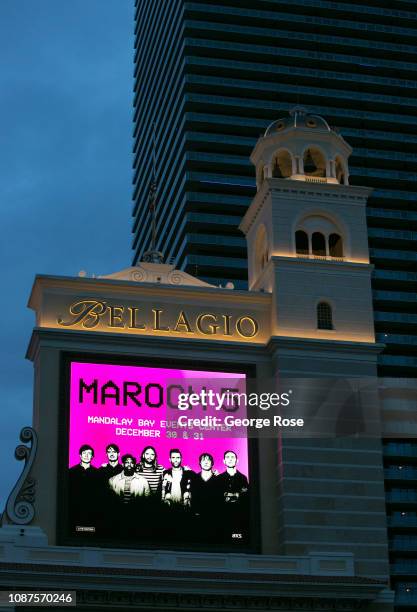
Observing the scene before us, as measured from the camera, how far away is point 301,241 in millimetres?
53094

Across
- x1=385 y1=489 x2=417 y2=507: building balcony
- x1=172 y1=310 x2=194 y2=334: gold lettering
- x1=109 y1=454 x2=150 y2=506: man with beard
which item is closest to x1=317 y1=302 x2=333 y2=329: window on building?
x1=172 y1=310 x2=194 y2=334: gold lettering

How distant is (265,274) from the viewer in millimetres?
52375

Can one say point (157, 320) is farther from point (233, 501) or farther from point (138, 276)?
point (233, 501)

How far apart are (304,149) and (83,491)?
19.4m

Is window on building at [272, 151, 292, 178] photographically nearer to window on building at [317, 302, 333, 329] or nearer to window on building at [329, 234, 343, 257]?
window on building at [329, 234, 343, 257]

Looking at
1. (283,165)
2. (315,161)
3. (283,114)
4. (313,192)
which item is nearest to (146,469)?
(313,192)

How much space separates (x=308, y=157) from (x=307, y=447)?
15.8 metres

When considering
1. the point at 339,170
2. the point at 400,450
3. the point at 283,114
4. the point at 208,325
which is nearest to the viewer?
the point at 208,325

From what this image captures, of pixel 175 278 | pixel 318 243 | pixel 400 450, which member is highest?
pixel 318 243

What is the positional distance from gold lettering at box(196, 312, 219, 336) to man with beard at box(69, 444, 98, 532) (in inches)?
287

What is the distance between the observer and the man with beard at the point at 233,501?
46969mm

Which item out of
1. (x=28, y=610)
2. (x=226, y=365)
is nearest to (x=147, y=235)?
(x=226, y=365)

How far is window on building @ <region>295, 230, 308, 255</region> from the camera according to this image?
5291cm

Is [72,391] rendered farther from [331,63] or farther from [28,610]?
[331,63]
